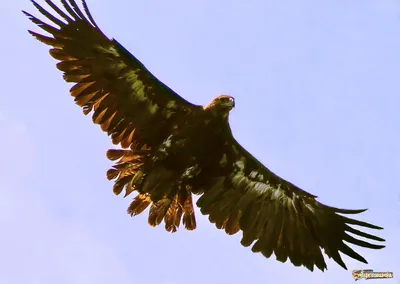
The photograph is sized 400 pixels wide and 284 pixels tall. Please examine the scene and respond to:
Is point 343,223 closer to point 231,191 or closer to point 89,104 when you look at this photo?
point 231,191

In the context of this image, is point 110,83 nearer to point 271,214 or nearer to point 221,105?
point 221,105

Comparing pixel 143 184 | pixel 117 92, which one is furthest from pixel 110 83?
pixel 143 184

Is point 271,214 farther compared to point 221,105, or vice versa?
point 271,214

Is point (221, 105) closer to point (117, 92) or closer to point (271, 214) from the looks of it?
point (117, 92)

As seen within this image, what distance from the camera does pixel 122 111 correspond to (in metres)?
16.1

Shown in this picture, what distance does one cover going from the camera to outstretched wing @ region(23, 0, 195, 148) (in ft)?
50.0

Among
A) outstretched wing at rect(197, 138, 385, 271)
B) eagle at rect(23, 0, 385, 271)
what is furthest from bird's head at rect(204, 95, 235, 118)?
outstretched wing at rect(197, 138, 385, 271)

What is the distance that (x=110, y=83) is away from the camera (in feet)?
51.9

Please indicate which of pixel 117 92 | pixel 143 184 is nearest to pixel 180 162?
pixel 143 184

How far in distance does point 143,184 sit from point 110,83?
69.8 inches

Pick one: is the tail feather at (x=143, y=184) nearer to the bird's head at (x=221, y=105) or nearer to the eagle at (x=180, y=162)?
the eagle at (x=180, y=162)

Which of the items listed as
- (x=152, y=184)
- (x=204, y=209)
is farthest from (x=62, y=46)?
(x=204, y=209)

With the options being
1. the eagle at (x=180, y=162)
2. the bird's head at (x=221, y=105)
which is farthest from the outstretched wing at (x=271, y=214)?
the bird's head at (x=221, y=105)

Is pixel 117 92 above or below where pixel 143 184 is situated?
above
